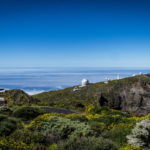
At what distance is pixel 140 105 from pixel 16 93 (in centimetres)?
1498

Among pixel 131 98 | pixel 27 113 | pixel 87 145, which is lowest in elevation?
pixel 27 113

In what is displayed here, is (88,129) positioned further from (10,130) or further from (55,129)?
(10,130)

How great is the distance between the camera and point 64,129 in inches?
355

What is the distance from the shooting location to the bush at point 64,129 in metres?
8.62

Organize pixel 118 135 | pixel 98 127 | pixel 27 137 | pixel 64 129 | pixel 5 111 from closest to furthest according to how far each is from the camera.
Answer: pixel 27 137
pixel 118 135
pixel 64 129
pixel 98 127
pixel 5 111

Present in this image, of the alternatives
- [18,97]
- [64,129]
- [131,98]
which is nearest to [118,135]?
[64,129]

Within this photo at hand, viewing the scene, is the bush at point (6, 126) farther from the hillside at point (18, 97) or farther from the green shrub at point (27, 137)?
the hillside at point (18, 97)

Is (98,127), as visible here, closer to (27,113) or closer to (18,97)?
(27,113)

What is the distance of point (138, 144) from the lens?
23.3ft

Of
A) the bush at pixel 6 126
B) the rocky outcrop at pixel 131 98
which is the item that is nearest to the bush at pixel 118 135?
the bush at pixel 6 126

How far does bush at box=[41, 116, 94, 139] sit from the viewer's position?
8625mm

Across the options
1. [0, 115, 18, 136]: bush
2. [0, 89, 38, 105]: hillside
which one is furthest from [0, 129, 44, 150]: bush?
[0, 89, 38, 105]: hillside

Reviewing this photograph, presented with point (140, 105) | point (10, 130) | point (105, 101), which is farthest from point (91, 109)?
point (10, 130)

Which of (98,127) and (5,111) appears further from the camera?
(5,111)
